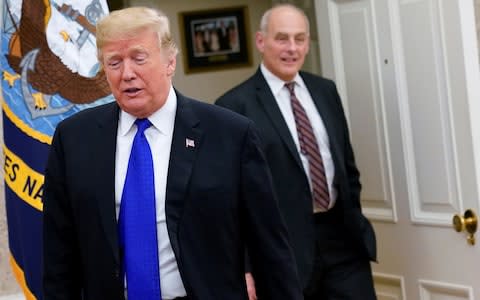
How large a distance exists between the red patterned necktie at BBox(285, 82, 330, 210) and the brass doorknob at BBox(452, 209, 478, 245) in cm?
47

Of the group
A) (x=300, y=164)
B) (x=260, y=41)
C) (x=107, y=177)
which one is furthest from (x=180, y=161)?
(x=260, y=41)

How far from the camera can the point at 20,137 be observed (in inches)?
102

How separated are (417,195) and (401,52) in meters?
0.52

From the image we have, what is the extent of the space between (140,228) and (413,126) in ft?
4.96

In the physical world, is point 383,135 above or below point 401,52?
below

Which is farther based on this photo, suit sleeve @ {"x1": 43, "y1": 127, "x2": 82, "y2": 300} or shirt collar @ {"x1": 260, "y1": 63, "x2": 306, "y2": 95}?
shirt collar @ {"x1": 260, "y1": 63, "x2": 306, "y2": 95}

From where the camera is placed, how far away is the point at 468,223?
2871mm

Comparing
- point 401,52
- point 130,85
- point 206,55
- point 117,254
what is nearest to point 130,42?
point 130,85

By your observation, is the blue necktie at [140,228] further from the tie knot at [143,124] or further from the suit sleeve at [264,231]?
the suit sleeve at [264,231]

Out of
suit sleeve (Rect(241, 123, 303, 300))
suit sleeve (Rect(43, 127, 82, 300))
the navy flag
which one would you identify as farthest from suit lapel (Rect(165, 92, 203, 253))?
the navy flag

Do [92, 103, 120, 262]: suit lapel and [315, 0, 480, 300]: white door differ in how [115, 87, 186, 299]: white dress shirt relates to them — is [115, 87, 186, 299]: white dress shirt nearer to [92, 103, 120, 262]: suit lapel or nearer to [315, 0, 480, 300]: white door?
[92, 103, 120, 262]: suit lapel

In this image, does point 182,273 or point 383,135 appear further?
point 383,135

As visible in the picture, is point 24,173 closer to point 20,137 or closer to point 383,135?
point 20,137

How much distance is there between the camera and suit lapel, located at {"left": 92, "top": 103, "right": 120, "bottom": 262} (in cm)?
193
